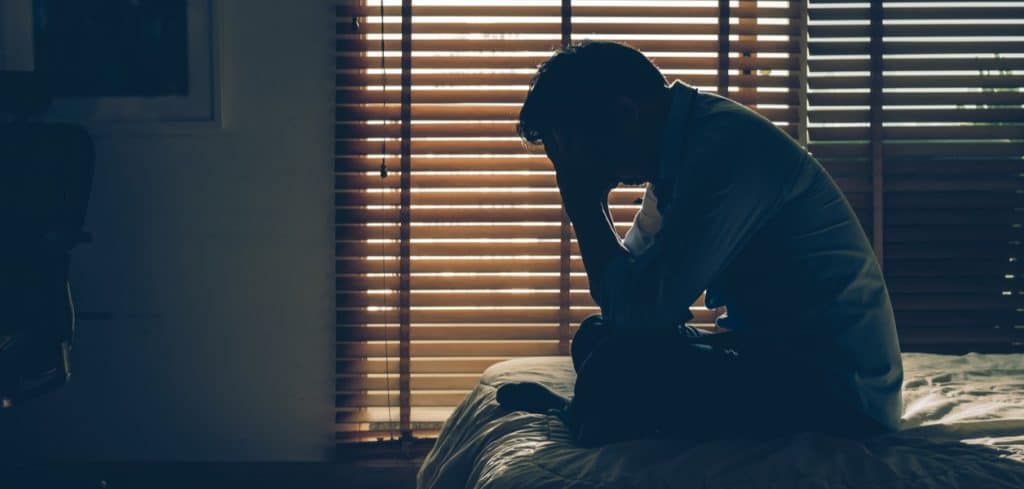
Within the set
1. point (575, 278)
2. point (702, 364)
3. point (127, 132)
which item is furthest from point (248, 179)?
point (702, 364)

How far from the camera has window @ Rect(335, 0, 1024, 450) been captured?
274cm

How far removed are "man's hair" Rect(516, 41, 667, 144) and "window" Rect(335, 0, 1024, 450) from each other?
4.18 feet

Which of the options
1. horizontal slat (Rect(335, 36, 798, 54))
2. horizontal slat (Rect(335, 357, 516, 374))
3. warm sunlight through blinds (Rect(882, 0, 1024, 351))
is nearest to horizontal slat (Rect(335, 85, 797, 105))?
horizontal slat (Rect(335, 36, 798, 54))

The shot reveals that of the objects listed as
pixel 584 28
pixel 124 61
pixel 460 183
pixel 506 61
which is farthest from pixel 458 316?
pixel 124 61

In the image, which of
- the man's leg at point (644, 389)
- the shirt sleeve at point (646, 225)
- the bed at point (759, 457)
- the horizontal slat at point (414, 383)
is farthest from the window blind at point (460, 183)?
the man's leg at point (644, 389)

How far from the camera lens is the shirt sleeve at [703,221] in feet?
4.15

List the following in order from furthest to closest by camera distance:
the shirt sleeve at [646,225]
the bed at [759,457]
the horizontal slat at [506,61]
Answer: the horizontal slat at [506,61] < the shirt sleeve at [646,225] < the bed at [759,457]

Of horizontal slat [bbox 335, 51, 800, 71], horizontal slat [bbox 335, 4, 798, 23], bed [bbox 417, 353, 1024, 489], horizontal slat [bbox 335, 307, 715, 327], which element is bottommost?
horizontal slat [bbox 335, 307, 715, 327]

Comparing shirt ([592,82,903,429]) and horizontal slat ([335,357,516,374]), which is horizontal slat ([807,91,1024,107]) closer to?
horizontal slat ([335,357,516,374])

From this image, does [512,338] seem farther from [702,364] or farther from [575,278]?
[702,364]

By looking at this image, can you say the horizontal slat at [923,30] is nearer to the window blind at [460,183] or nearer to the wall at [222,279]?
the window blind at [460,183]

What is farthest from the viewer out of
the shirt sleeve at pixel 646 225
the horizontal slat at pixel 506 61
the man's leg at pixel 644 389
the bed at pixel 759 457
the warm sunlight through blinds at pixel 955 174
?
the warm sunlight through blinds at pixel 955 174

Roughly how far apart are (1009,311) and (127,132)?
290 cm

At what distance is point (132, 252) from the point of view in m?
2.77
